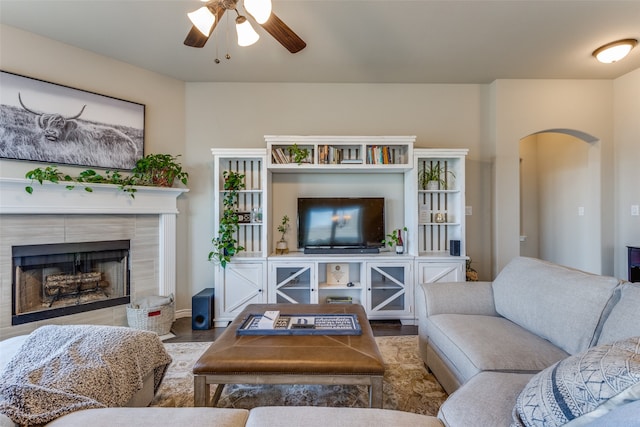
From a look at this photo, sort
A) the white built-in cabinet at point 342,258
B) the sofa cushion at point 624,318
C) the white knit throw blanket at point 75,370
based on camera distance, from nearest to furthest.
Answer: the white knit throw blanket at point 75,370, the sofa cushion at point 624,318, the white built-in cabinet at point 342,258

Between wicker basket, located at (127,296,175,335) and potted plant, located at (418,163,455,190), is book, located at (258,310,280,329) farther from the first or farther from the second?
potted plant, located at (418,163,455,190)

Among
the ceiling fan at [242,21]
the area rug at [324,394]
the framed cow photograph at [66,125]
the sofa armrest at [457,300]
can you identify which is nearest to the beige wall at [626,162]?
the sofa armrest at [457,300]

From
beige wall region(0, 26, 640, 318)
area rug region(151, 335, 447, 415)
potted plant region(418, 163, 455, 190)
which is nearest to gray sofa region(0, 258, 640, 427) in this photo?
area rug region(151, 335, 447, 415)

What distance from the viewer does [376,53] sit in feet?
9.04

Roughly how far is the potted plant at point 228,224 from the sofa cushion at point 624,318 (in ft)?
8.95

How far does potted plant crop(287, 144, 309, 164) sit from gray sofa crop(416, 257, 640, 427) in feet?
5.90

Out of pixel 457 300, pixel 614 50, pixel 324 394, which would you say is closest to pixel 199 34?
pixel 324 394

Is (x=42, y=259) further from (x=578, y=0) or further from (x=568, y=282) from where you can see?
(x=578, y=0)

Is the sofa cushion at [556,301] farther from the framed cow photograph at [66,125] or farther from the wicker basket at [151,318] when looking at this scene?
the framed cow photograph at [66,125]

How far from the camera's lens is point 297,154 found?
302 centimetres

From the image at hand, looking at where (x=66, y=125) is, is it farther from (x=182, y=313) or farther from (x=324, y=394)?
(x=324, y=394)

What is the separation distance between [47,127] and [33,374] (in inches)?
A: 92.4

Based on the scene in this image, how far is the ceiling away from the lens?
217cm

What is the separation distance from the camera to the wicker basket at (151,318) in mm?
2693
